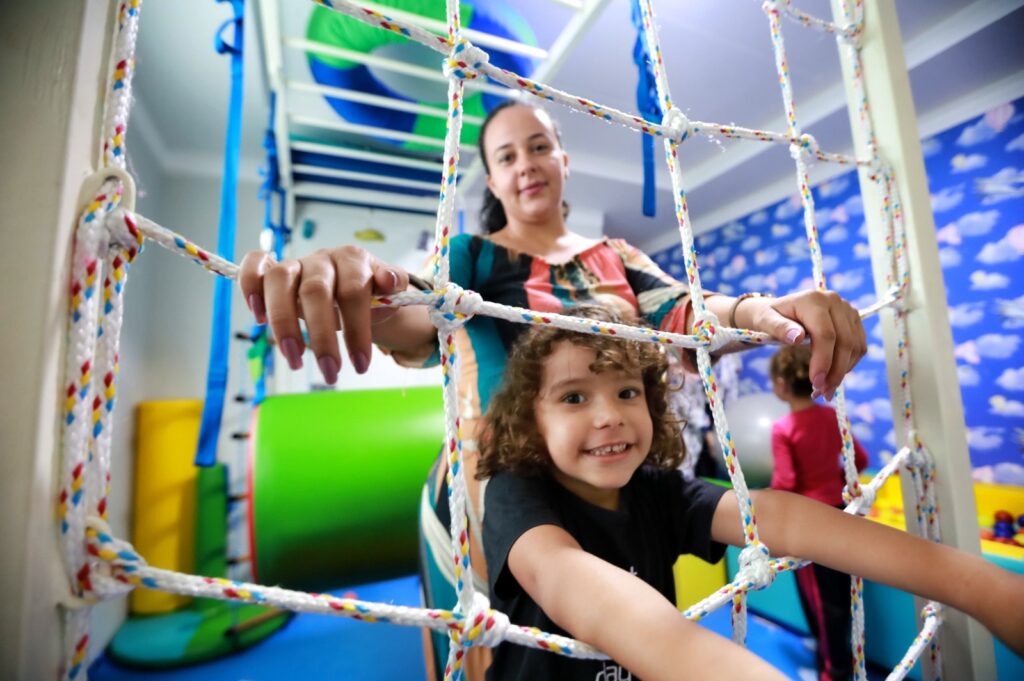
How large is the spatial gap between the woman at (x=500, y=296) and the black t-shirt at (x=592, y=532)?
0.08 m

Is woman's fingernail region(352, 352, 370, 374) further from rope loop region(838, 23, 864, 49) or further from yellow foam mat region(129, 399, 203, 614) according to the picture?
yellow foam mat region(129, 399, 203, 614)

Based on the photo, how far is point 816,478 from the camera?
1143 millimetres

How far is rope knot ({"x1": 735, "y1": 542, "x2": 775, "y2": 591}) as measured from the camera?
1.24ft

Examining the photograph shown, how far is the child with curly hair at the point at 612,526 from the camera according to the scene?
0.33m

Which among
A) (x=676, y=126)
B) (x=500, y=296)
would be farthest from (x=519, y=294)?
(x=676, y=126)

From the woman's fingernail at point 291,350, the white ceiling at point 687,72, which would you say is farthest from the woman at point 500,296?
the white ceiling at point 687,72

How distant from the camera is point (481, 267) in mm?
600

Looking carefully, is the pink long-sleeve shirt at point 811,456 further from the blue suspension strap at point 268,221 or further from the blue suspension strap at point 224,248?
the blue suspension strap at point 268,221

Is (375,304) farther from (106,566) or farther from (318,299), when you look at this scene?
(106,566)

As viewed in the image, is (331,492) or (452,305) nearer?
(452,305)

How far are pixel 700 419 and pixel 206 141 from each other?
2.19m

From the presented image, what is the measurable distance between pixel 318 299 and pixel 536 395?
30 centimetres

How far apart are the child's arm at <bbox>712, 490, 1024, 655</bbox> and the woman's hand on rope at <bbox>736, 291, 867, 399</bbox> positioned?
4.7 inches

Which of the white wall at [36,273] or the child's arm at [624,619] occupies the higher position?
the white wall at [36,273]
